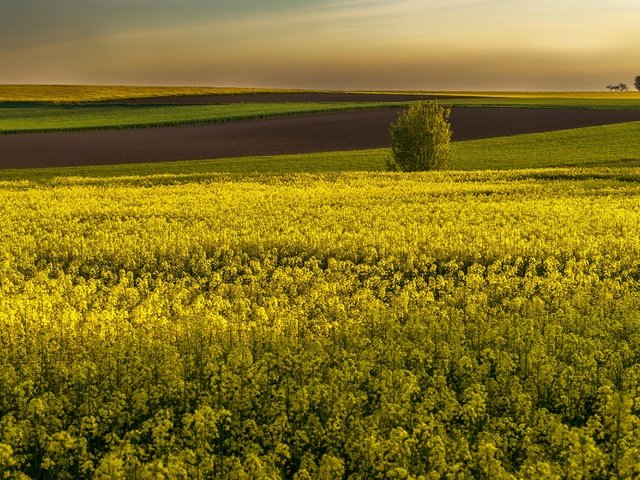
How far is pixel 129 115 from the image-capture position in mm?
99062

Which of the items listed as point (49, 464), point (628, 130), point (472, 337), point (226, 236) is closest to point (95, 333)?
point (49, 464)

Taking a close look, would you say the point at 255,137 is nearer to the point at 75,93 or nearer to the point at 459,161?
the point at 459,161

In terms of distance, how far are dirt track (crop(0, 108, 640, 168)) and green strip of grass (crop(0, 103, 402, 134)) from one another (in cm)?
546

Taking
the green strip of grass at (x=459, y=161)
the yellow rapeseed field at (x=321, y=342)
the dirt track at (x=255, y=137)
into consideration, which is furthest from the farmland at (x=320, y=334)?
the dirt track at (x=255, y=137)

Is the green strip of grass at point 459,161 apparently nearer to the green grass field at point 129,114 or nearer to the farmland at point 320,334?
the farmland at point 320,334

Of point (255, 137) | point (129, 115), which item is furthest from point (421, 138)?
point (129, 115)

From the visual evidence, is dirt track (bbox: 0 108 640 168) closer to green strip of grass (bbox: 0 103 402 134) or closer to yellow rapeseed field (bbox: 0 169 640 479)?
green strip of grass (bbox: 0 103 402 134)

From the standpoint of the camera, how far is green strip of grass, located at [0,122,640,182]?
147 feet

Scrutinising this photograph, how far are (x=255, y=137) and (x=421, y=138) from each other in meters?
32.9

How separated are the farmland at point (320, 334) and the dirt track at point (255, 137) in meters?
29.3

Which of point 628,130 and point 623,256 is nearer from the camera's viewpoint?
point 623,256

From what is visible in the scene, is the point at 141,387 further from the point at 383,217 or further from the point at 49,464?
the point at 383,217

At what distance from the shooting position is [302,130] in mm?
75812

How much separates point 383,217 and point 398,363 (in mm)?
13680
